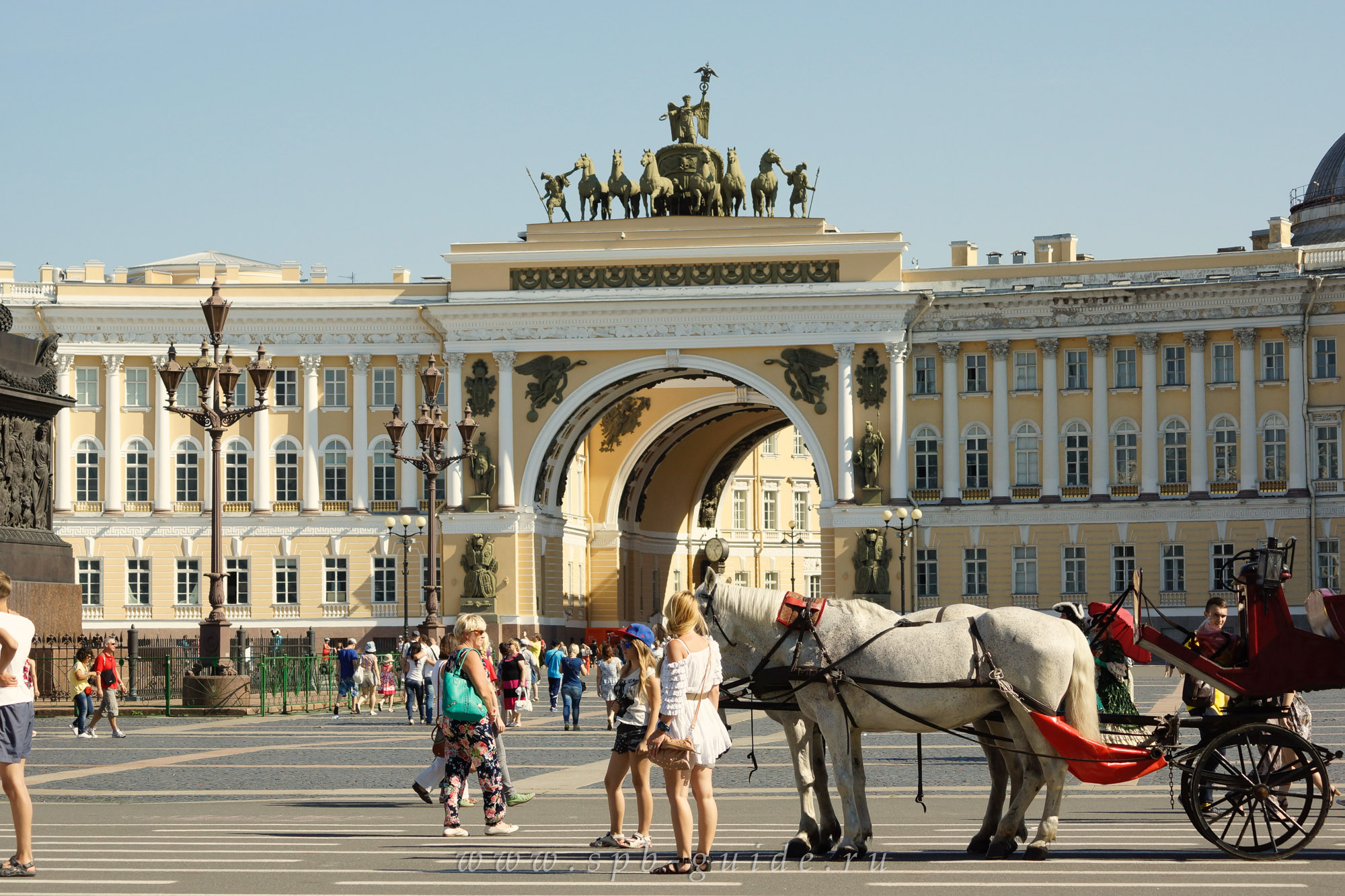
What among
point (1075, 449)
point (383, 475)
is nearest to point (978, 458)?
point (1075, 449)

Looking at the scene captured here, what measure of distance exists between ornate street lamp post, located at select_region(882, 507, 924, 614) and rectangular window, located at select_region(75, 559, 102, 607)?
25.9 metres

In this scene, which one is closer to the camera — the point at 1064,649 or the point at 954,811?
the point at 1064,649

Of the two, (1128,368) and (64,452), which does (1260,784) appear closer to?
(1128,368)

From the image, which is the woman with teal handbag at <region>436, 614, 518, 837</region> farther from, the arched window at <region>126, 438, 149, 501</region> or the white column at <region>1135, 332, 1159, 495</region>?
the arched window at <region>126, 438, 149, 501</region>

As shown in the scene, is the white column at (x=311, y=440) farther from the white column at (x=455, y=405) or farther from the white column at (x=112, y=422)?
the white column at (x=112, y=422)

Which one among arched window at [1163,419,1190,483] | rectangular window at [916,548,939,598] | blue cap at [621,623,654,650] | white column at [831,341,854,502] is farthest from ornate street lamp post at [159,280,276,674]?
arched window at [1163,419,1190,483]

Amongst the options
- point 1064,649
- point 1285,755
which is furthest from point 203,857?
point 1285,755

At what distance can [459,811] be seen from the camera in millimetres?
17578

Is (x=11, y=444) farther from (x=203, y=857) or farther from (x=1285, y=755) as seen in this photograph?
(x=1285, y=755)

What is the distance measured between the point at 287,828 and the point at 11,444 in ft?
48.3

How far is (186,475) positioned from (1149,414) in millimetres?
31706

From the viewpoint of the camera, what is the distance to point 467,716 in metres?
15.9

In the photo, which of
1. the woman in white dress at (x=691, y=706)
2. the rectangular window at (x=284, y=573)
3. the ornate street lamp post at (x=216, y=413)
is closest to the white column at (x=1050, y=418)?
the rectangular window at (x=284, y=573)

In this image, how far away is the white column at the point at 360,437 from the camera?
6600 cm
